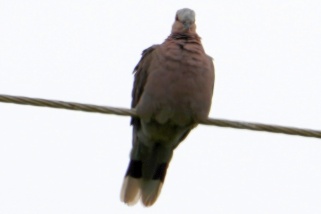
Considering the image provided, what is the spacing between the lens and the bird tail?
7773 millimetres

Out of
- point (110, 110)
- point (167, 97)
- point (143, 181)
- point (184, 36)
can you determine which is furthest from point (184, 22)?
point (110, 110)

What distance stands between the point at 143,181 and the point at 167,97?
1106mm

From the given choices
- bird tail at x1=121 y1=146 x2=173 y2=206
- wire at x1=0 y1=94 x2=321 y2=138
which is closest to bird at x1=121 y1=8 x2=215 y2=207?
bird tail at x1=121 y1=146 x2=173 y2=206

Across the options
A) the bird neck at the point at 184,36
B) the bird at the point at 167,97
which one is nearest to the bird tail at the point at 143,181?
the bird at the point at 167,97

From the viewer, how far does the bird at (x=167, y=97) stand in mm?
7020

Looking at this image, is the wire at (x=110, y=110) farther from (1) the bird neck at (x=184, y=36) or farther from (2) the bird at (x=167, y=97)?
(1) the bird neck at (x=184, y=36)

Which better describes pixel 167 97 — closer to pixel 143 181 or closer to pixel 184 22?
pixel 184 22

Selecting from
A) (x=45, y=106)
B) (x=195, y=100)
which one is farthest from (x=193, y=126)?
(x=45, y=106)

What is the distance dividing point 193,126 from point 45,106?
1.71 m

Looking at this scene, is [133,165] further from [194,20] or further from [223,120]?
[223,120]

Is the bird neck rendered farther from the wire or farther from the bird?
the wire

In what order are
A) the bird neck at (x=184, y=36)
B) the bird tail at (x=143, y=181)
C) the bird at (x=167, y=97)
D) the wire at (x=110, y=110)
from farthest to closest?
the bird tail at (x=143, y=181) → the bird neck at (x=184, y=36) → the bird at (x=167, y=97) → the wire at (x=110, y=110)

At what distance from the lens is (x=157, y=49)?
291 inches

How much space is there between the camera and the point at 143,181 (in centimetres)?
786
